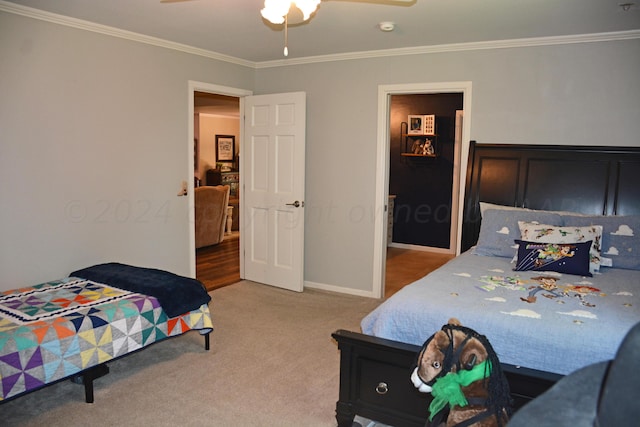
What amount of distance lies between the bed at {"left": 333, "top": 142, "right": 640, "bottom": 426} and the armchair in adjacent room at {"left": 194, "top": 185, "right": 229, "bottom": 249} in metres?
4.06

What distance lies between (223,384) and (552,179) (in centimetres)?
300

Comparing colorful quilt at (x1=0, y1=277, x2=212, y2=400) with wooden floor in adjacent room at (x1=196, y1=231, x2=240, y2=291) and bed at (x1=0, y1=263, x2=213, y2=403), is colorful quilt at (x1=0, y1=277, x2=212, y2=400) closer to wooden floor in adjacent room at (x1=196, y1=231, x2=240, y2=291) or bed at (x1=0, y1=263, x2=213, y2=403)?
bed at (x1=0, y1=263, x2=213, y2=403)

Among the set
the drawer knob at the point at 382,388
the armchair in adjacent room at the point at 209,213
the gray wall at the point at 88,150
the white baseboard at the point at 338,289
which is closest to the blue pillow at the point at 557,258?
the drawer knob at the point at 382,388

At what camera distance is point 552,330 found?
219cm

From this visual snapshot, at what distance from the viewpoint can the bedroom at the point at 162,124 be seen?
353cm

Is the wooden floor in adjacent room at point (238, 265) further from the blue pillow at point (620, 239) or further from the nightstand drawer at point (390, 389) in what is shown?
the nightstand drawer at point (390, 389)

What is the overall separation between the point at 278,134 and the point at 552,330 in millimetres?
3588

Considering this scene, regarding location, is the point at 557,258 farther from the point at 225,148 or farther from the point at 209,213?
the point at 225,148

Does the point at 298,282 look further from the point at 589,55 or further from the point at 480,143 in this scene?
the point at 589,55

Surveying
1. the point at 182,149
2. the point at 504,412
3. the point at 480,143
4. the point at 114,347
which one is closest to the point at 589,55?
the point at 480,143

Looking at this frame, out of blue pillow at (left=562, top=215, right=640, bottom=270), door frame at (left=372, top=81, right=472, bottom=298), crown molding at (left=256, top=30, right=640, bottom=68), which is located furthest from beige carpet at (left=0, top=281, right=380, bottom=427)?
crown molding at (left=256, top=30, right=640, bottom=68)

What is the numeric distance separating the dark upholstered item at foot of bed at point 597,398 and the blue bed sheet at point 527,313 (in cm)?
141

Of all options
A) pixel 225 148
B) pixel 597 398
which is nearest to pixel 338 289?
pixel 597 398

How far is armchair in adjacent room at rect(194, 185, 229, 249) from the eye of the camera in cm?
709
